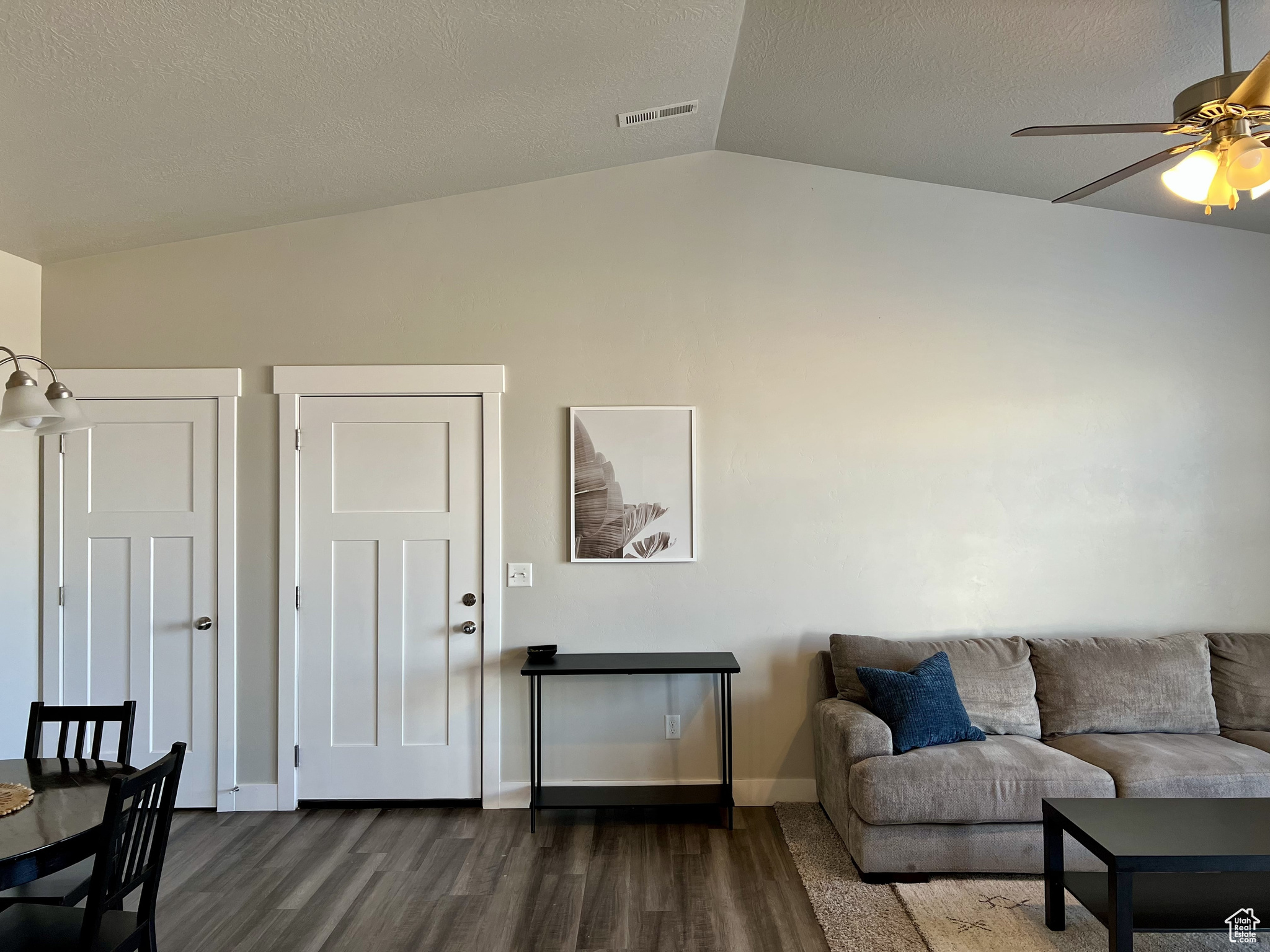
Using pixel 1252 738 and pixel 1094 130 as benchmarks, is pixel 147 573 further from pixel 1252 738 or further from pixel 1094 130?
pixel 1252 738

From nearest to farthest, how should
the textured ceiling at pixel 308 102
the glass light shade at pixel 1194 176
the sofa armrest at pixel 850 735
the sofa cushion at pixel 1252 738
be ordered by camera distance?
the glass light shade at pixel 1194 176, the textured ceiling at pixel 308 102, the sofa armrest at pixel 850 735, the sofa cushion at pixel 1252 738

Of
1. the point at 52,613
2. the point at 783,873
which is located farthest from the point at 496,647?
the point at 52,613

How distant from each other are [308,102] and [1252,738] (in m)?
4.55

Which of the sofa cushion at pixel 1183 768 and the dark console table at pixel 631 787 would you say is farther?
the dark console table at pixel 631 787

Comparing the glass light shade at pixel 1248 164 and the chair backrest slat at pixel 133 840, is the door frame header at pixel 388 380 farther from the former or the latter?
the glass light shade at pixel 1248 164

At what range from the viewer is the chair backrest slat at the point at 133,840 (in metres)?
1.75

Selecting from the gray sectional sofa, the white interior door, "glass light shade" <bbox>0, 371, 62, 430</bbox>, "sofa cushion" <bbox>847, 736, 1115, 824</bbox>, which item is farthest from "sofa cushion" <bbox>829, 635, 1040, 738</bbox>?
"glass light shade" <bbox>0, 371, 62, 430</bbox>

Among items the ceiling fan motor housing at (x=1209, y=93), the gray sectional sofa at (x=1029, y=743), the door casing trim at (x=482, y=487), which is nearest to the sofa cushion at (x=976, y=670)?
the gray sectional sofa at (x=1029, y=743)

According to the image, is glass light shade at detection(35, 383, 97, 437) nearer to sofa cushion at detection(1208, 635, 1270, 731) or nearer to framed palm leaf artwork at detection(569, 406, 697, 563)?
framed palm leaf artwork at detection(569, 406, 697, 563)

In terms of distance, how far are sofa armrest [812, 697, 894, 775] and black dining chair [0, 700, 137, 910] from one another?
252 centimetres

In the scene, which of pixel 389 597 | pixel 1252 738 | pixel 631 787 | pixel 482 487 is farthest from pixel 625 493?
pixel 1252 738

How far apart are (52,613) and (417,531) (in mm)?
1801

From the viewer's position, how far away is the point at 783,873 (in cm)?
301

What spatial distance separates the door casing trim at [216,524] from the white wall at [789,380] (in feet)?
0.24
